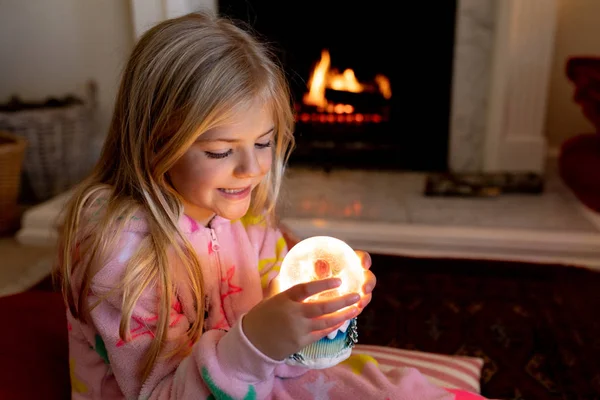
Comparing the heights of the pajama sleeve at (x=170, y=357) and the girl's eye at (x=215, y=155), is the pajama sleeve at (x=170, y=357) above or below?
below

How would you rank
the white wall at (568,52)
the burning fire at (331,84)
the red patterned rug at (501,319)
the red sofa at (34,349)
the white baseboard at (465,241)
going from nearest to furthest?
the red sofa at (34,349) → the red patterned rug at (501,319) → the white baseboard at (465,241) → the white wall at (568,52) → the burning fire at (331,84)

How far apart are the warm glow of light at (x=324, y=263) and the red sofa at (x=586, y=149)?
132cm

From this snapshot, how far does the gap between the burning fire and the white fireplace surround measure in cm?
26

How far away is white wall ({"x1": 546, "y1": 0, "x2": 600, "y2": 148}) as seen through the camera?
2146 millimetres

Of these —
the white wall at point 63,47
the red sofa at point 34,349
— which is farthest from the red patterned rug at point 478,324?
the white wall at point 63,47

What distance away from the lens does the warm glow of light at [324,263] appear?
741 millimetres

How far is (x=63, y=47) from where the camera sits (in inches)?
91.1

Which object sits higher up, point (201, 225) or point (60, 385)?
point (201, 225)

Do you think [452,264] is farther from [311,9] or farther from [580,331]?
[311,9]

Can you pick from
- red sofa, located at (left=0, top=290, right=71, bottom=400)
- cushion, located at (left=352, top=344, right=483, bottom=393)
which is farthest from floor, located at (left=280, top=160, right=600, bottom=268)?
red sofa, located at (left=0, top=290, right=71, bottom=400)

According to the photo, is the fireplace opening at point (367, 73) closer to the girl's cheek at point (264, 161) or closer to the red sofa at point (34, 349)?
the red sofa at point (34, 349)

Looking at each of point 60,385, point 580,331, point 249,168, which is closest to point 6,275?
point 60,385

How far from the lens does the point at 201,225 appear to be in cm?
93

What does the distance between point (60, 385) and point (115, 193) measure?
0.36 metres
